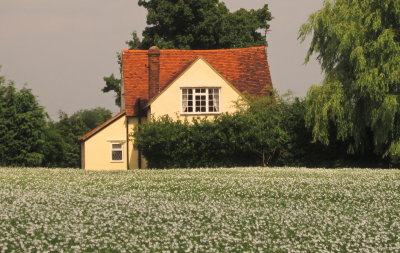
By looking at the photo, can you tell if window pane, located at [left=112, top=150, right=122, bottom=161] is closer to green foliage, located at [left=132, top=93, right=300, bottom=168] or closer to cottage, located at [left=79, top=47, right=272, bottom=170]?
cottage, located at [left=79, top=47, right=272, bottom=170]

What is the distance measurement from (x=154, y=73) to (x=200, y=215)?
117 feet

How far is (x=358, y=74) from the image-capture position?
42.0 metres

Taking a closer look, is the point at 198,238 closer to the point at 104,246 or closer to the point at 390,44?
the point at 104,246

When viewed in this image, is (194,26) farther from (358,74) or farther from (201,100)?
(358,74)

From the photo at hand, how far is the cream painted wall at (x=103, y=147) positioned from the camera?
54.8 metres

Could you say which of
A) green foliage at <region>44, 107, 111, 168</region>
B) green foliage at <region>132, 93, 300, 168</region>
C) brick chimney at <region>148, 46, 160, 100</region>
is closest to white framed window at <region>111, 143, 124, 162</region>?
brick chimney at <region>148, 46, 160, 100</region>

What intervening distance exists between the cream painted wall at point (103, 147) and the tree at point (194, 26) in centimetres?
1520

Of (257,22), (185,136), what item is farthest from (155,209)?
(257,22)

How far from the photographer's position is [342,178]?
3103 cm

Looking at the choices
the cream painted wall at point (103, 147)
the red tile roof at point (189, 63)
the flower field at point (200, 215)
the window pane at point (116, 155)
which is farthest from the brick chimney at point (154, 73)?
the flower field at point (200, 215)

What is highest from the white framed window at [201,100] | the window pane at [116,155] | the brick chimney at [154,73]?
the brick chimney at [154,73]

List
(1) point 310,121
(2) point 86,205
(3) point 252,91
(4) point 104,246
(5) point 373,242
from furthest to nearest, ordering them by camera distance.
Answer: (3) point 252,91, (1) point 310,121, (2) point 86,205, (5) point 373,242, (4) point 104,246

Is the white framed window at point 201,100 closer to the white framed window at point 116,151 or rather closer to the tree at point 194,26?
the white framed window at point 116,151

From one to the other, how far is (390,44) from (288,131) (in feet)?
29.3
